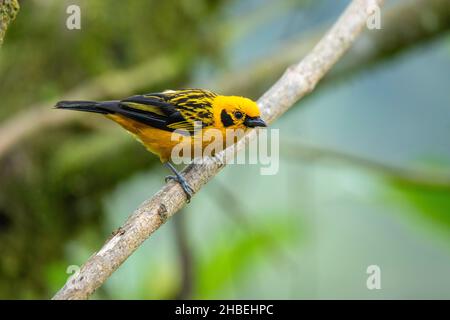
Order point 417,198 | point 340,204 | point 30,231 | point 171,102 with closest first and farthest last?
1. point 171,102
2. point 417,198
3. point 30,231
4. point 340,204

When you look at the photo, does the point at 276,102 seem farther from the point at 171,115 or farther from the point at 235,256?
the point at 235,256

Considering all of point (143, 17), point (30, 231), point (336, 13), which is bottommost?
point (30, 231)

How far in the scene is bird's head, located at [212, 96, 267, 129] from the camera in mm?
3812

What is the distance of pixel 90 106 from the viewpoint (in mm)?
3742

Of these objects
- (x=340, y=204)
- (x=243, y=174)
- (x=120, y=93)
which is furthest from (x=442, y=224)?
(x=340, y=204)

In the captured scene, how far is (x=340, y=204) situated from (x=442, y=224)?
12.1 feet

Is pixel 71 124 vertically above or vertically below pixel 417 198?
above

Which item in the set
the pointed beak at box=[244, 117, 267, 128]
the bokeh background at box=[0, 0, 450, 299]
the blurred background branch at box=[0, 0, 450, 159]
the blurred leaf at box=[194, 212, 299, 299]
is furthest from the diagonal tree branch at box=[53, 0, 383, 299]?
the blurred leaf at box=[194, 212, 299, 299]

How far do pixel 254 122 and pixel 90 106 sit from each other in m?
0.81

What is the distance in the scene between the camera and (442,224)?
16.5 ft

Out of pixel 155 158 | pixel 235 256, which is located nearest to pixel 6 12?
pixel 155 158
